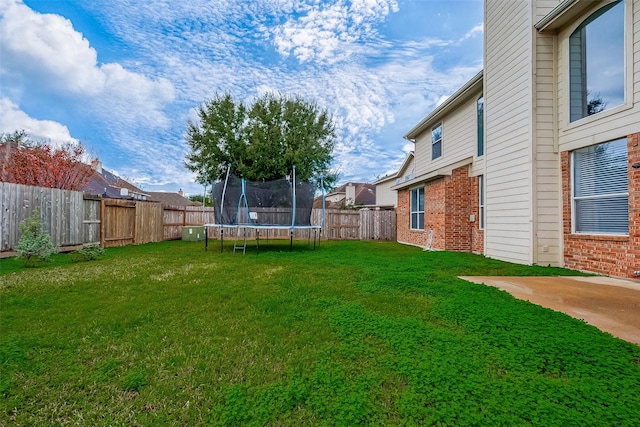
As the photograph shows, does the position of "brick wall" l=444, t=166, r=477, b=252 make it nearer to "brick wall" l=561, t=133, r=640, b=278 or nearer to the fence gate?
"brick wall" l=561, t=133, r=640, b=278

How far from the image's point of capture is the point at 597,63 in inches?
208

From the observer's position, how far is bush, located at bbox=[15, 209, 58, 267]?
553 centimetres

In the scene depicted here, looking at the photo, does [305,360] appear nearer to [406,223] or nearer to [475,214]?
[475,214]

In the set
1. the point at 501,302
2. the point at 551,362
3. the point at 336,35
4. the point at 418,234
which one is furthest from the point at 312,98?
the point at 551,362

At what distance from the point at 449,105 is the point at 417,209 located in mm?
3873

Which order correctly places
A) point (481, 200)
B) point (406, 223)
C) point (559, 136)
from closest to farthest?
point (559, 136) → point (481, 200) → point (406, 223)

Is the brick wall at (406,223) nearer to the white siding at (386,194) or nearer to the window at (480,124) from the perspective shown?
the window at (480,124)

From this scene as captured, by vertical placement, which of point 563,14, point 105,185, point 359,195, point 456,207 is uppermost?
point 563,14

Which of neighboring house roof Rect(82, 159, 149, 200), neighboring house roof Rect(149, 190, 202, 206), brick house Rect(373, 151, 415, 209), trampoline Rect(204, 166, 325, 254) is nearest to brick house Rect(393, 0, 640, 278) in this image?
trampoline Rect(204, 166, 325, 254)

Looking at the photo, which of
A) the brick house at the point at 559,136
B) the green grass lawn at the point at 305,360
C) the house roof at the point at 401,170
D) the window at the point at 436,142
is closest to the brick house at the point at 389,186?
the house roof at the point at 401,170

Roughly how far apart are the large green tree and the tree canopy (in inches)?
179

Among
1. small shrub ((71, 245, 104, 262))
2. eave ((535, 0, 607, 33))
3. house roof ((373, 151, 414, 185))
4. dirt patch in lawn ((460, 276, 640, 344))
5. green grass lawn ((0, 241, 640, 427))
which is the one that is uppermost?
eave ((535, 0, 607, 33))

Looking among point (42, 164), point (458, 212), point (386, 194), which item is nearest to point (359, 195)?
point (386, 194)

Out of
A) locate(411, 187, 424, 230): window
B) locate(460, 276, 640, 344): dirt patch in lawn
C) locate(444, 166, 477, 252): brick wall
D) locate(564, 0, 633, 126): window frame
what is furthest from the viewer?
locate(411, 187, 424, 230): window
